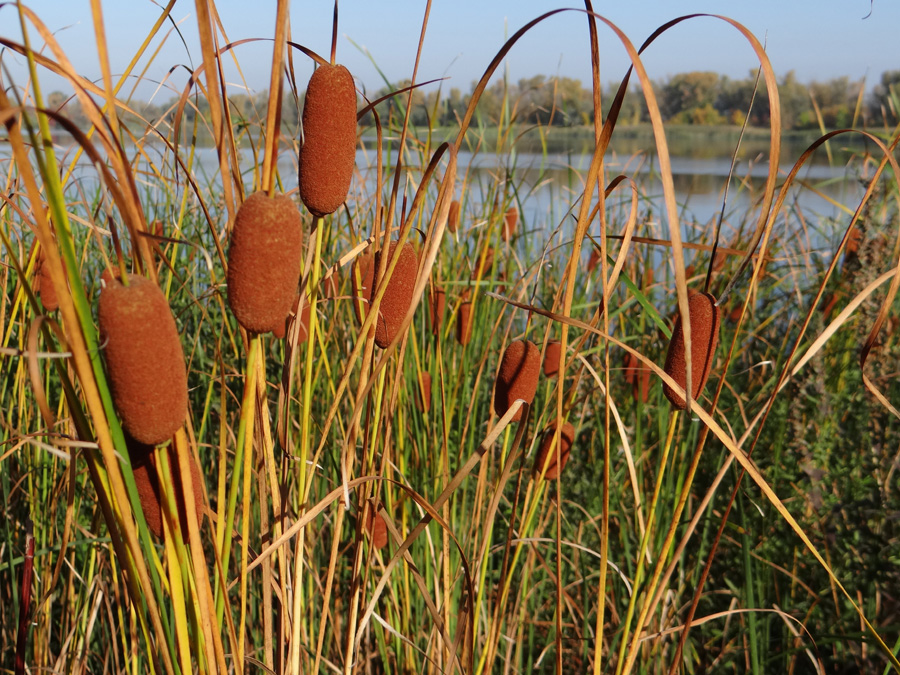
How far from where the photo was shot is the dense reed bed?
1.57 ft

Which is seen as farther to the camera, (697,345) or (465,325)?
(465,325)

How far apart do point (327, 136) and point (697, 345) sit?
0.37 metres

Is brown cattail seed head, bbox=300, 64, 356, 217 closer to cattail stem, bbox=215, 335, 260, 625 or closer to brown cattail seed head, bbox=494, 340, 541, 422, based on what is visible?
cattail stem, bbox=215, 335, 260, 625

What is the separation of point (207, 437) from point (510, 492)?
0.91m

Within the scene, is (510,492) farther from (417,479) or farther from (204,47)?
(204,47)

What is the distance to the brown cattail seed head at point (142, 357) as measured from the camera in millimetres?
404

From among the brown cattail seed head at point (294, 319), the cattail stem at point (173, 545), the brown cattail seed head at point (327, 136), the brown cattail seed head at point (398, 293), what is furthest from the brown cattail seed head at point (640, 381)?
the cattail stem at point (173, 545)

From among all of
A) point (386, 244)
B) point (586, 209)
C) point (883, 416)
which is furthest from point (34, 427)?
point (883, 416)

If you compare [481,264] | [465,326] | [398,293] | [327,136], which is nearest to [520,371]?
[398,293]

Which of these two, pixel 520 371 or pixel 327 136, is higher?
pixel 327 136

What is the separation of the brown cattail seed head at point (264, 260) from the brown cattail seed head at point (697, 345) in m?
0.36

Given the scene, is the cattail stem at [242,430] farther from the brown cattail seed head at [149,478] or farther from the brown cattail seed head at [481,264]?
the brown cattail seed head at [481,264]

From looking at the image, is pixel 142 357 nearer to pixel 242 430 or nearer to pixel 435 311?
pixel 242 430

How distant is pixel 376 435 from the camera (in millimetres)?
739
